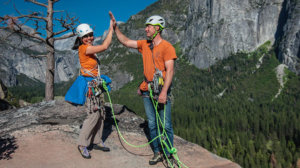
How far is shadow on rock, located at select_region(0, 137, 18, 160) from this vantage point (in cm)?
710

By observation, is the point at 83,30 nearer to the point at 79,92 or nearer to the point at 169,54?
the point at 79,92

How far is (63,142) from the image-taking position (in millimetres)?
8375

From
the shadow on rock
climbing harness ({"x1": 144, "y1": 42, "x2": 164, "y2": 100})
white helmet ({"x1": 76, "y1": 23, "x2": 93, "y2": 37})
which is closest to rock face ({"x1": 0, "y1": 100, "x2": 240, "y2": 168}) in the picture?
the shadow on rock

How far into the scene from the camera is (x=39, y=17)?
1517 cm

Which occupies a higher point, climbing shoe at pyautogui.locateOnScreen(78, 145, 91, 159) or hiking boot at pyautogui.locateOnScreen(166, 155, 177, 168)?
climbing shoe at pyautogui.locateOnScreen(78, 145, 91, 159)

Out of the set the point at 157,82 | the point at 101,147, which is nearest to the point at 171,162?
the point at 101,147

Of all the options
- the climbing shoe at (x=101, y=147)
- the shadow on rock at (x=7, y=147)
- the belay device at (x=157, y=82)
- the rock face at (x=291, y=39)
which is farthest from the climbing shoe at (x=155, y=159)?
the rock face at (x=291, y=39)

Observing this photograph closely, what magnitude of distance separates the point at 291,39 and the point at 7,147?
681 feet

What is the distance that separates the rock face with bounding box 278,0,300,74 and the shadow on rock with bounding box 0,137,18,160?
200947mm

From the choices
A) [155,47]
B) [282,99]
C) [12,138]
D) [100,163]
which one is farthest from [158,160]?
[282,99]

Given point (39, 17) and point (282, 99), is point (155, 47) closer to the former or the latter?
point (39, 17)

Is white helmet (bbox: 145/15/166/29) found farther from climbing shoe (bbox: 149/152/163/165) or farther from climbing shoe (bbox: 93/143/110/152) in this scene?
climbing shoe (bbox: 93/143/110/152)

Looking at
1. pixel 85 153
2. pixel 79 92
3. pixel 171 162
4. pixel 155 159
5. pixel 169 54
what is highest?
pixel 169 54

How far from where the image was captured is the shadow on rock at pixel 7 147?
710cm
